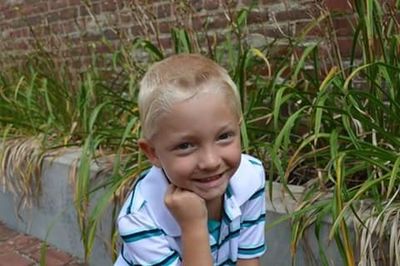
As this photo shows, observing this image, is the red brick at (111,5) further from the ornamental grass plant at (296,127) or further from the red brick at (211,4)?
the red brick at (211,4)

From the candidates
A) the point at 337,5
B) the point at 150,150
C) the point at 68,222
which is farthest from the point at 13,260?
the point at 150,150

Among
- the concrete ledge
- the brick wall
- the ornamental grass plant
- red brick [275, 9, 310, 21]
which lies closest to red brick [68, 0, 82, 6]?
the brick wall

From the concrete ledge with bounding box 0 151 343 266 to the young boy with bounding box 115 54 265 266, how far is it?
56 centimetres

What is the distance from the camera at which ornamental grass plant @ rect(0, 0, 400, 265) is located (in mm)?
2170

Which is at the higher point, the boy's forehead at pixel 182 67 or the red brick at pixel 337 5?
the boy's forehead at pixel 182 67

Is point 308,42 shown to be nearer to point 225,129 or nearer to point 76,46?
point 225,129

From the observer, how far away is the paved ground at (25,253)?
358 cm

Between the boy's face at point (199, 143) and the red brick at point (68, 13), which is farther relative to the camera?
the red brick at point (68, 13)

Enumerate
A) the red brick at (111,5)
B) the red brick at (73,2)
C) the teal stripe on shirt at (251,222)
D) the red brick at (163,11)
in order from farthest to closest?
the red brick at (73,2)
the red brick at (111,5)
the red brick at (163,11)
the teal stripe on shirt at (251,222)

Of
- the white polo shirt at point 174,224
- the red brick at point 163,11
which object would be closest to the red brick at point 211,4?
the red brick at point 163,11

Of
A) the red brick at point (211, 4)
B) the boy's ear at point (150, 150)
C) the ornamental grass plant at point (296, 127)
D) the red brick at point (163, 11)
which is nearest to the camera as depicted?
the boy's ear at point (150, 150)

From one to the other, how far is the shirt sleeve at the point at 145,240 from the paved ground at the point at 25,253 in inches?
75.1

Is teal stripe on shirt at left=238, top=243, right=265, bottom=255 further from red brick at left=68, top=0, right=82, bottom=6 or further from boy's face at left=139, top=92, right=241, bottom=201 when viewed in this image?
red brick at left=68, top=0, right=82, bottom=6

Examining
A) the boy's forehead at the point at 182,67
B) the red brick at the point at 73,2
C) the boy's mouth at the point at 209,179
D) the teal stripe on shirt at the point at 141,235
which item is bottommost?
the red brick at the point at 73,2
